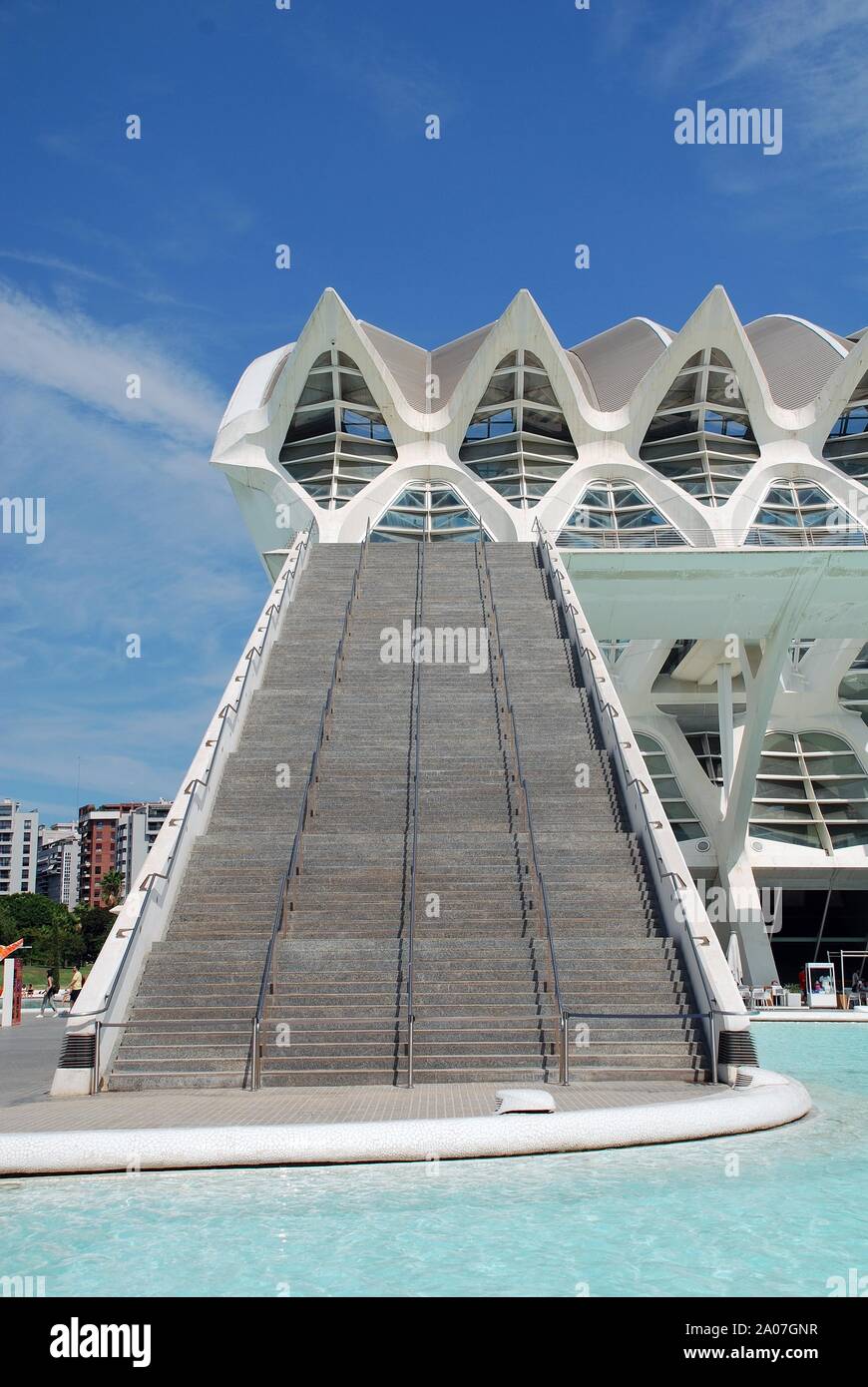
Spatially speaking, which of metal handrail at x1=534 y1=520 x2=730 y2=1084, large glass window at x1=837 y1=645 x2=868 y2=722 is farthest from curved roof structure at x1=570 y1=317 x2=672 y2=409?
metal handrail at x1=534 y1=520 x2=730 y2=1084

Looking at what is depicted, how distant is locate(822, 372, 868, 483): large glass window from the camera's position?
128ft

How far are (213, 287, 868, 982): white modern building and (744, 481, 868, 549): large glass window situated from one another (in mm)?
89

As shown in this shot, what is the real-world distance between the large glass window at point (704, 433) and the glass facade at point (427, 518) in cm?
699

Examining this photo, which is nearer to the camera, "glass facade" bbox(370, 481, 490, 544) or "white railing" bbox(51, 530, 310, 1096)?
"white railing" bbox(51, 530, 310, 1096)

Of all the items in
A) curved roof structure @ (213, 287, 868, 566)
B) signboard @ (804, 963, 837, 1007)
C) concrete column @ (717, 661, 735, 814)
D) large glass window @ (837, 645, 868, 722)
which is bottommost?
signboard @ (804, 963, 837, 1007)

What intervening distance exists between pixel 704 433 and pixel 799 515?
4681mm

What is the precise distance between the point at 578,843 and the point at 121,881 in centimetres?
7203

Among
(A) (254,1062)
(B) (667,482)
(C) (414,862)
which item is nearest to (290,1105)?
(A) (254,1062)

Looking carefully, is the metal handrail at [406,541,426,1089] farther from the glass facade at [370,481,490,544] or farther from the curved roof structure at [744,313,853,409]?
the curved roof structure at [744,313,853,409]

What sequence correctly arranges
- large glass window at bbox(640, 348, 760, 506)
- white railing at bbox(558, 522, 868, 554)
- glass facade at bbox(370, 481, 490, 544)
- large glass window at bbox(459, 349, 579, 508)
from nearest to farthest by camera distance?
white railing at bbox(558, 522, 868, 554), glass facade at bbox(370, 481, 490, 544), large glass window at bbox(640, 348, 760, 506), large glass window at bbox(459, 349, 579, 508)

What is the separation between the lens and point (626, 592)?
85.5 ft

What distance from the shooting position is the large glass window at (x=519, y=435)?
129 feet
